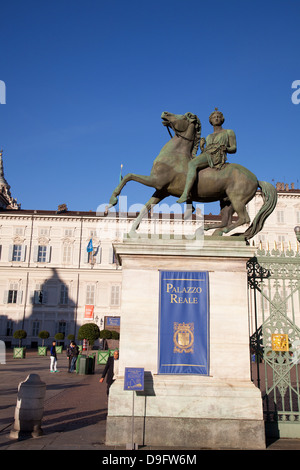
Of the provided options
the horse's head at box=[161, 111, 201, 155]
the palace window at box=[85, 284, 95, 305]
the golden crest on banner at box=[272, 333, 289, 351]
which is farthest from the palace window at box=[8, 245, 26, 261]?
the golden crest on banner at box=[272, 333, 289, 351]

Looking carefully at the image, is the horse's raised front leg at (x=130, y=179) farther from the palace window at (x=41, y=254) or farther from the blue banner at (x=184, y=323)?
the palace window at (x=41, y=254)

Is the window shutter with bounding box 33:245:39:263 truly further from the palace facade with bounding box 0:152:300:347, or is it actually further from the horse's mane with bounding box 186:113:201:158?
the horse's mane with bounding box 186:113:201:158

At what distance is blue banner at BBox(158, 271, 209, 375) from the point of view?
689 centimetres

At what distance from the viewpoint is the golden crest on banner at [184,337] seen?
6995mm

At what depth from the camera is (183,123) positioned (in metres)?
8.13

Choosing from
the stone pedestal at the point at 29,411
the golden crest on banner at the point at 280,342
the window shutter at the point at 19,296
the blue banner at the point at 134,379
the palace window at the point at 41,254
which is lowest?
the stone pedestal at the point at 29,411

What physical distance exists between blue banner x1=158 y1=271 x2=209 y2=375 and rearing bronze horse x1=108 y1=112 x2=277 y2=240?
4.29 feet

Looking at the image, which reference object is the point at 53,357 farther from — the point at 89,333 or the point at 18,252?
the point at 18,252

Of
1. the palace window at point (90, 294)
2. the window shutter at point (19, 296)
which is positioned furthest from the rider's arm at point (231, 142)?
the window shutter at point (19, 296)

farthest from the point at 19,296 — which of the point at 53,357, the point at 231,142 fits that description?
the point at 231,142

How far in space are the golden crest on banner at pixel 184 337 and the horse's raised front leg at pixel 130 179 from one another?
109 inches
